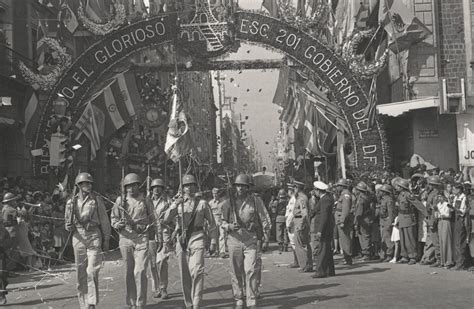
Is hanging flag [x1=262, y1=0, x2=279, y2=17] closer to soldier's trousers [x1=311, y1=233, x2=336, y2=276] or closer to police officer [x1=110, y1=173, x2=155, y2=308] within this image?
soldier's trousers [x1=311, y1=233, x2=336, y2=276]

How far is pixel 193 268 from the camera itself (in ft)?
31.9

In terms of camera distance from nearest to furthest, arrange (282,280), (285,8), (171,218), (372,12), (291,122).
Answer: (171,218) → (282,280) → (285,8) → (291,122) → (372,12)

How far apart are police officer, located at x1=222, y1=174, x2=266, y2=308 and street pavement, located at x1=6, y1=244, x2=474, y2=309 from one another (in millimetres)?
675

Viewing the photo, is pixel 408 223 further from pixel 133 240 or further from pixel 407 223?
pixel 133 240

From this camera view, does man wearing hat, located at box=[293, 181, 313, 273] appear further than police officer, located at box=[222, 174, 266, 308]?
Yes

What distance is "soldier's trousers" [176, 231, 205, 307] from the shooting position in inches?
382

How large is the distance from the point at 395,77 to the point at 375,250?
953cm

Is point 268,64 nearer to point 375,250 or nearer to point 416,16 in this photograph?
point 416,16

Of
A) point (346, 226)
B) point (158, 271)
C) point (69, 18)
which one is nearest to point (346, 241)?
point (346, 226)

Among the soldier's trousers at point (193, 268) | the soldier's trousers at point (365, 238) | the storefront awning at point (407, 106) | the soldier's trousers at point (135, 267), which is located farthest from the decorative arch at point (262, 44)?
the soldier's trousers at point (193, 268)

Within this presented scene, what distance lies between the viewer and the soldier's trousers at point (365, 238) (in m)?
16.9

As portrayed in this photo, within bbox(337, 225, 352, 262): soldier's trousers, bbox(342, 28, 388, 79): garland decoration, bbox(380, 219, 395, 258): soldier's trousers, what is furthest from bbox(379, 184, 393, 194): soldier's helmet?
bbox(342, 28, 388, 79): garland decoration

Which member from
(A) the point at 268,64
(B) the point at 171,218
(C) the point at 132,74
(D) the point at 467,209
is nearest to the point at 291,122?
(A) the point at 268,64

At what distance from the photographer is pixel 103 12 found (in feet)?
76.9
